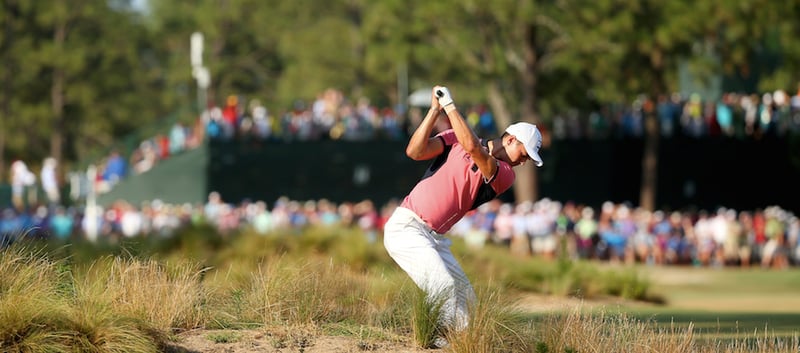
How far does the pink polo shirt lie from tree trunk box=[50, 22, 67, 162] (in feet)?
159

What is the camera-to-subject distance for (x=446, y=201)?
32.6 feet

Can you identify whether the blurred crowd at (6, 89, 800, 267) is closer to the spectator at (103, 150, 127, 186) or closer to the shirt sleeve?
the spectator at (103, 150, 127, 186)

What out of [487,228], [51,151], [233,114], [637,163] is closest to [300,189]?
[233,114]

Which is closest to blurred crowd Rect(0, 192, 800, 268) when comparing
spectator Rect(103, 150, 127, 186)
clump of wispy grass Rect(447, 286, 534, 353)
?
spectator Rect(103, 150, 127, 186)

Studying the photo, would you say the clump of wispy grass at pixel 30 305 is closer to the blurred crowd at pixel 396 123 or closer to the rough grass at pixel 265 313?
the rough grass at pixel 265 313

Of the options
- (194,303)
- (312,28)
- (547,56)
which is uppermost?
(312,28)

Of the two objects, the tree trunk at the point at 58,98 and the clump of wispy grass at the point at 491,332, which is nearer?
the clump of wispy grass at the point at 491,332

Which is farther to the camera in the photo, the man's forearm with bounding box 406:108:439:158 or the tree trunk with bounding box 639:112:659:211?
the tree trunk with bounding box 639:112:659:211

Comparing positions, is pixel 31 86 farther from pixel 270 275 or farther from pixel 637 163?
pixel 270 275

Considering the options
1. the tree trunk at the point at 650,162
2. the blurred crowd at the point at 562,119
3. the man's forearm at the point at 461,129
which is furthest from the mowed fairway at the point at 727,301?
the blurred crowd at the point at 562,119

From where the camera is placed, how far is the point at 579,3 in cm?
4025

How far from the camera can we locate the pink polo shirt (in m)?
9.84

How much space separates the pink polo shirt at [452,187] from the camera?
9836 millimetres

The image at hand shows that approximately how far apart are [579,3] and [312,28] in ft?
82.8
